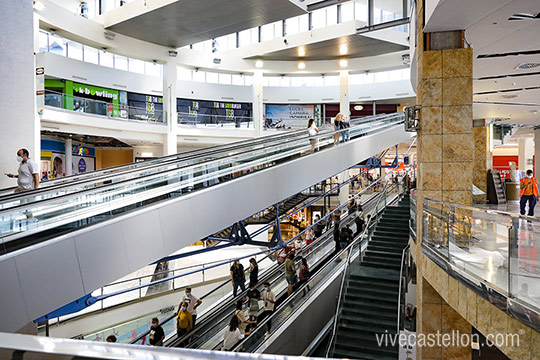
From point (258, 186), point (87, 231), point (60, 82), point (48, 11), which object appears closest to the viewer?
point (87, 231)

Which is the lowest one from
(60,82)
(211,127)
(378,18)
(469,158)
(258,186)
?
(258,186)

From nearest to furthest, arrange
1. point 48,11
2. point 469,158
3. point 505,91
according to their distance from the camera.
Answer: point 469,158 → point 505,91 → point 48,11

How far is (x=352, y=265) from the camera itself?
452 inches

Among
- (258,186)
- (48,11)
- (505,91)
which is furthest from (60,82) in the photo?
(505,91)

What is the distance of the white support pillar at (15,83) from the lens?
9.03 meters

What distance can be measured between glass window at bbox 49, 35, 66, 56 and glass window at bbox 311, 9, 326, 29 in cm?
1536

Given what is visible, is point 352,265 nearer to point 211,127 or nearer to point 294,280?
point 294,280

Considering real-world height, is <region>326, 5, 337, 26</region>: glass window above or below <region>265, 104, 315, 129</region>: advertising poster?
above

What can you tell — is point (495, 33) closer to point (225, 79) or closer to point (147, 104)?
point (147, 104)

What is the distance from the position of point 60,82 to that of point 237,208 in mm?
18622

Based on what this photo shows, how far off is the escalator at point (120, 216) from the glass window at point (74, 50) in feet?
56.1

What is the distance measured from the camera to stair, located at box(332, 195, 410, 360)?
945cm

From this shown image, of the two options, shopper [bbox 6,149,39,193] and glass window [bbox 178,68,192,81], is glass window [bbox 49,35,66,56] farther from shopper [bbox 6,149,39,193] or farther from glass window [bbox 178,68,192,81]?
shopper [bbox 6,149,39,193]

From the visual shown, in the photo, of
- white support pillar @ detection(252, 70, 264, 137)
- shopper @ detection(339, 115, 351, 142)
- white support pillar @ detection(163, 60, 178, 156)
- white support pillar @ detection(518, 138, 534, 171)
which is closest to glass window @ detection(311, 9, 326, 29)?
white support pillar @ detection(252, 70, 264, 137)
